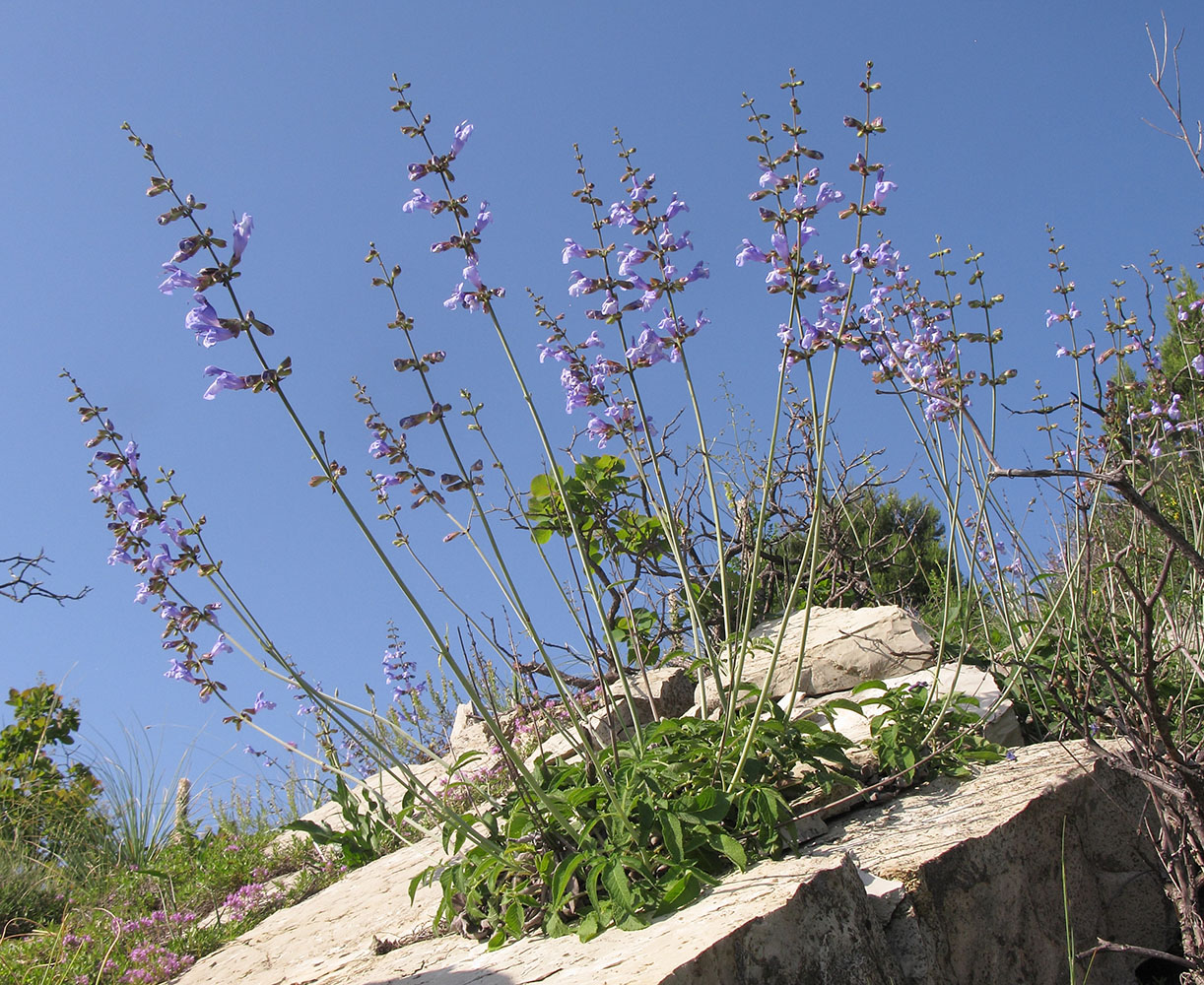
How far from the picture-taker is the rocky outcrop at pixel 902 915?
2.36 meters

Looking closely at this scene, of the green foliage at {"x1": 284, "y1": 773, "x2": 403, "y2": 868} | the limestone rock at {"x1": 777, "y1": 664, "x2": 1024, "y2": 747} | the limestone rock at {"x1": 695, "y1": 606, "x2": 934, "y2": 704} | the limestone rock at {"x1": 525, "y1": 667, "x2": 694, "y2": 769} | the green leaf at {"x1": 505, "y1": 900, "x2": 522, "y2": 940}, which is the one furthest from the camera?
the green foliage at {"x1": 284, "y1": 773, "x2": 403, "y2": 868}

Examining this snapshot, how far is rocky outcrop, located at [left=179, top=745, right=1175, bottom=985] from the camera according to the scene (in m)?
2.36

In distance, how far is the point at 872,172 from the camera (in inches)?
138

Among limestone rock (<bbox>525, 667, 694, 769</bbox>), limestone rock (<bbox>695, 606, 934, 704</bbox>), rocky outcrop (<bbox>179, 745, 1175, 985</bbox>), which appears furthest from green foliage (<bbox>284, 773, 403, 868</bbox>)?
limestone rock (<bbox>695, 606, 934, 704</bbox>)

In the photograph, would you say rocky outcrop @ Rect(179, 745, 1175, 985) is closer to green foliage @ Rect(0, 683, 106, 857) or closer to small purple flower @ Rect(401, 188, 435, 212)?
small purple flower @ Rect(401, 188, 435, 212)

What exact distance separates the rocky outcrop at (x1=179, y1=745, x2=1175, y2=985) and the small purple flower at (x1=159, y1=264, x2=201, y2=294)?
2252 mm

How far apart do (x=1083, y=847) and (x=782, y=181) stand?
267 cm

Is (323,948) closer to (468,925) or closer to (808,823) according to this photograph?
(468,925)

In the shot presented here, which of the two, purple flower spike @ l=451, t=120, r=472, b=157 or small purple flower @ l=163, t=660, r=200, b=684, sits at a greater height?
purple flower spike @ l=451, t=120, r=472, b=157

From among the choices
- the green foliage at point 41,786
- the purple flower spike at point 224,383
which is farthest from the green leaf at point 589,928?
the green foliage at point 41,786

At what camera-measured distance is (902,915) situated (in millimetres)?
2705

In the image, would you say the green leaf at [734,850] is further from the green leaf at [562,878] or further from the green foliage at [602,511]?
the green foliage at [602,511]

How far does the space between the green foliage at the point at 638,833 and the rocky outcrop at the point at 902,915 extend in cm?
10

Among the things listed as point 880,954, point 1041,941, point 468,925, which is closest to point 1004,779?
point 1041,941
